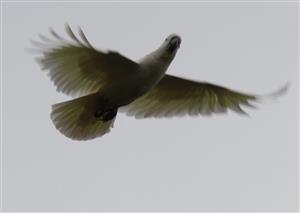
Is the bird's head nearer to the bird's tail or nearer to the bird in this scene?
the bird

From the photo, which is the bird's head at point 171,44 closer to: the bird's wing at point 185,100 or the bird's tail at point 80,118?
the bird's wing at point 185,100

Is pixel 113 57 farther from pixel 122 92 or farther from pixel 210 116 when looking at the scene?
pixel 210 116

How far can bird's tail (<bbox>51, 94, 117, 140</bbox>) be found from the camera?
30.3 ft

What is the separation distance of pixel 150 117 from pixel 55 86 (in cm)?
134

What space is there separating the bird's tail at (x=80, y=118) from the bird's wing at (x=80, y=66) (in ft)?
0.50

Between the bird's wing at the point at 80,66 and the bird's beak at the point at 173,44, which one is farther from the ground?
the bird's beak at the point at 173,44

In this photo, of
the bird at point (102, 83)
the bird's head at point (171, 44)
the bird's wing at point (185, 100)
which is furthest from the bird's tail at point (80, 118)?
the bird's head at point (171, 44)

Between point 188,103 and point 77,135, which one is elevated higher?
point 188,103

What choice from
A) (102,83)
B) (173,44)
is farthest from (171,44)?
(102,83)

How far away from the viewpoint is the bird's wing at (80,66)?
29.3ft

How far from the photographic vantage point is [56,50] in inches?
352

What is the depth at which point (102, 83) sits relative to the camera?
938 centimetres

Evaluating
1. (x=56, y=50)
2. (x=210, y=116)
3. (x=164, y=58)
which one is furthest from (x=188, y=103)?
(x=56, y=50)

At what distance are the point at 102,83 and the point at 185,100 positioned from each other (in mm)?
1115
